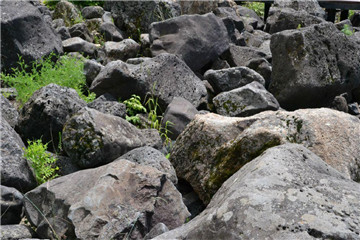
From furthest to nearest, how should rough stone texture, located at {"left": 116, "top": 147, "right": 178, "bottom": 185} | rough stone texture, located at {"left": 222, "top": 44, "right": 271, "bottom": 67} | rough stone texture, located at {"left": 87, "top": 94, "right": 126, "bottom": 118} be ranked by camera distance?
rough stone texture, located at {"left": 222, "top": 44, "right": 271, "bottom": 67} → rough stone texture, located at {"left": 87, "top": 94, "right": 126, "bottom": 118} → rough stone texture, located at {"left": 116, "top": 147, "right": 178, "bottom": 185}

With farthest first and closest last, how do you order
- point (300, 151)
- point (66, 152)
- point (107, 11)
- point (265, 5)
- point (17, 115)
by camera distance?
Answer: point (265, 5)
point (107, 11)
point (17, 115)
point (66, 152)
point (300, 151)

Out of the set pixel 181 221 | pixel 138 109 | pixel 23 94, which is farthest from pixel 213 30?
pixel 181 221

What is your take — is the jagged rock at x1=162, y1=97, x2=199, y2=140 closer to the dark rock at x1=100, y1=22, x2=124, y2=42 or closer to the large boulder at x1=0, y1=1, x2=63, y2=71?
the large boulder at x1=0, y1=1, x2=63, y2=71

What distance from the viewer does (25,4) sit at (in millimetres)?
8180

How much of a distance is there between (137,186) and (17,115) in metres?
2.67

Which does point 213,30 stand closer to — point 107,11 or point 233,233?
point 107,11

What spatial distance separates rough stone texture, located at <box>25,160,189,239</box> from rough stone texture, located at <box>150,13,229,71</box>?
458cm

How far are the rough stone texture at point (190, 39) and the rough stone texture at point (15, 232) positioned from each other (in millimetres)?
4863

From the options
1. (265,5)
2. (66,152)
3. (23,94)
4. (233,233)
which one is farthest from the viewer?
(265,5)

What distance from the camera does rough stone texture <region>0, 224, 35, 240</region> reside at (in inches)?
161

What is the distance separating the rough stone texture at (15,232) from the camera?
4077 millimetres

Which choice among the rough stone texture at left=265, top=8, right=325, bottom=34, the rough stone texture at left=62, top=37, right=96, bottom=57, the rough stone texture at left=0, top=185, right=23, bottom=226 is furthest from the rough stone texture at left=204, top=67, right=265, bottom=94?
the rough stone texture at left=0, top=185, right=23, bottom=226

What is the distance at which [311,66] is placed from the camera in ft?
25.3

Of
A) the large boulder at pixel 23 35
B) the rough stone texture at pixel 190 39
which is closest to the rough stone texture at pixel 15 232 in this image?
the large boulder at pixel 23 35
